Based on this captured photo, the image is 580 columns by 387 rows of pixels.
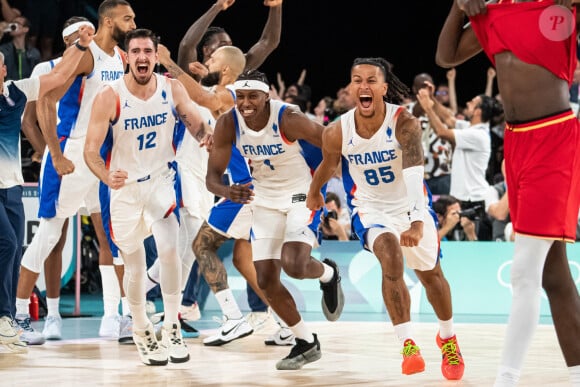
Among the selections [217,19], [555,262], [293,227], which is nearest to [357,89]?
[293,227]

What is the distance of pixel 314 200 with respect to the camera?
627 centimetres

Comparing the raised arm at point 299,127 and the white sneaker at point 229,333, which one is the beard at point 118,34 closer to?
the raised arm at point 299,127

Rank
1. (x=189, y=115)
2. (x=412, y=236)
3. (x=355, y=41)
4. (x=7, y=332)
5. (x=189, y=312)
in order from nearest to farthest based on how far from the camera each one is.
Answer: (x=412, y=236) < (x=189, y=115) < (x=7, y=332) < (x=189, y=312) < (x=355, y=41)

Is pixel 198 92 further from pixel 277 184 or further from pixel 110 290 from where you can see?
pixel 110 290

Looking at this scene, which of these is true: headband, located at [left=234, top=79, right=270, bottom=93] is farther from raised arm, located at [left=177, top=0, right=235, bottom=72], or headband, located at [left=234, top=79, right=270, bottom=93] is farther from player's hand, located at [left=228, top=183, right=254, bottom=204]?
raised arm, located at [left=177, top=0, right=235, bottom=72]

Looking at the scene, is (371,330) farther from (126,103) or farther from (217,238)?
(126,103)

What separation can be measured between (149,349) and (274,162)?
60.3 inches

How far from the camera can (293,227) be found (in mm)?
6656

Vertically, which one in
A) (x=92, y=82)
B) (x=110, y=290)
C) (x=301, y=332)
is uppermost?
(x=92, y=82)

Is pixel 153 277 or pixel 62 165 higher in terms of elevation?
pixel 62 165

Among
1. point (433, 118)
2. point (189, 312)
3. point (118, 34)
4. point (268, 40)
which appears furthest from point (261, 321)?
point (433, 118)

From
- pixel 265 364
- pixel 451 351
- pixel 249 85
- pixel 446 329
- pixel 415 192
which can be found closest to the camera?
pixel 415 192

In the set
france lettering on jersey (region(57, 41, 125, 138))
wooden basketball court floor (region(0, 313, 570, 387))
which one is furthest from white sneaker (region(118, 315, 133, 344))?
france lettering on jersey (region(57, 41, 125, 138))

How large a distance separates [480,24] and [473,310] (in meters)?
6.70
